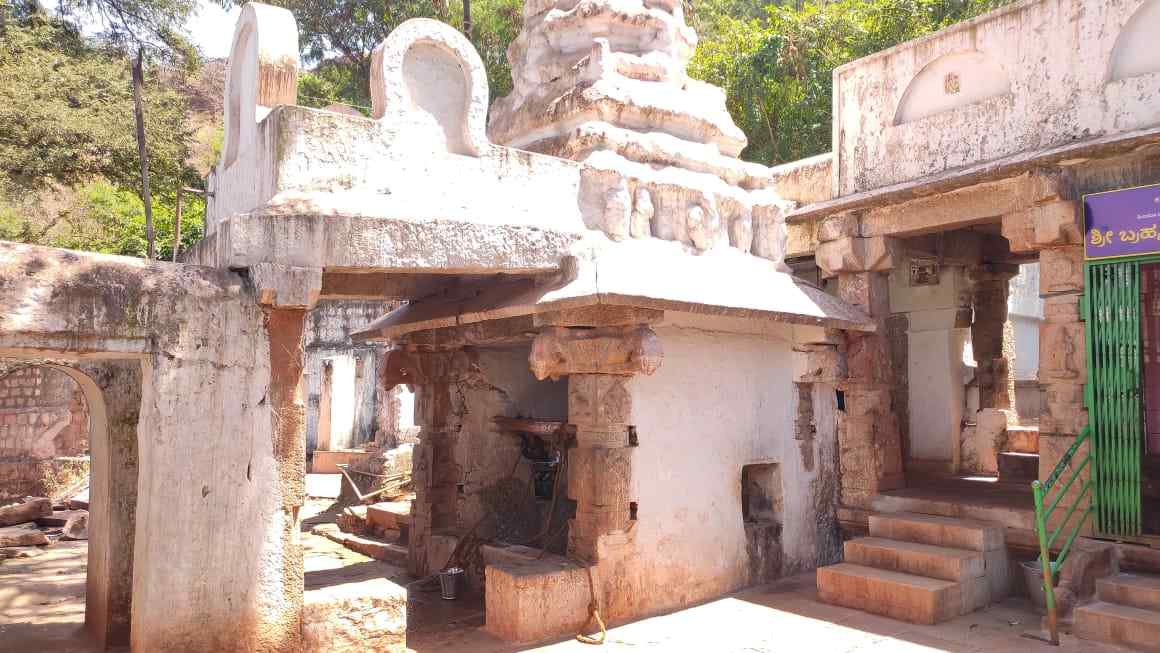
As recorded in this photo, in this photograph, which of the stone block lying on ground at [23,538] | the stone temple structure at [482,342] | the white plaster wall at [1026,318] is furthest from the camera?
the white plaster wall at [1026,318]

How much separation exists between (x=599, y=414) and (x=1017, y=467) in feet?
18.2

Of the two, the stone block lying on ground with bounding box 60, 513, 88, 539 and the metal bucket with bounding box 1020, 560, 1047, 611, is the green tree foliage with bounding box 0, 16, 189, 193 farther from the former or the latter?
the metal bucket with bounding box 1020, 560, 1047, 611

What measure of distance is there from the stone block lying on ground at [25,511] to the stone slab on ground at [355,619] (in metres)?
7.95

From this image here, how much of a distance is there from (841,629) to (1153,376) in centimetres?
377

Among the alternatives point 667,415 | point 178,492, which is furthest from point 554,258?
point 178,492

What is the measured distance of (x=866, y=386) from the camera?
8055mm

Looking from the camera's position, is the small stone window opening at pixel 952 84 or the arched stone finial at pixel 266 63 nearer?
the arched stone finial at pixel 266 63

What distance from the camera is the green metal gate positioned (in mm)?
6195

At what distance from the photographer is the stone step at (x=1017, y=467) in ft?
30.2

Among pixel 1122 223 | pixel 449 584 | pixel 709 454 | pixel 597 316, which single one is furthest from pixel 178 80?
pixel 1122 223

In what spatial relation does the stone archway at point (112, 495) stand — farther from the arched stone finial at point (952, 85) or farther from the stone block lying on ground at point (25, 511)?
the arched stone finial at point (952, 85)

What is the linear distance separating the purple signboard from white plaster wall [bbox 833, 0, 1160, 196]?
1.81 ft

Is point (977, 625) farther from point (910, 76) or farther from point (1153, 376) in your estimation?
point (910, 76)

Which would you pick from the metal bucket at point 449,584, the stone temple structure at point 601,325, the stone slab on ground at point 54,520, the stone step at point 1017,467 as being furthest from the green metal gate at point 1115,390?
the stone slab on ground at point 54,520
